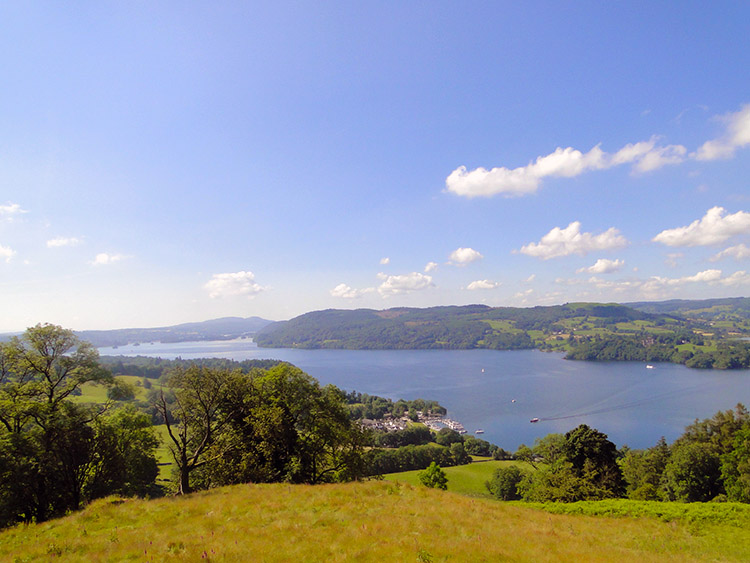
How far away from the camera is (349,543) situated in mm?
9883

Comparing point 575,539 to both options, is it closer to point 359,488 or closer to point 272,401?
point 359,488

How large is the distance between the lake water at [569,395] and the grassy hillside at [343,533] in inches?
3120

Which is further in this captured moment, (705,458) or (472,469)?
(472,469)

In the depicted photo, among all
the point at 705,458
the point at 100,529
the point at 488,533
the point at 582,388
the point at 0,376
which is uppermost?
the point at 0,376

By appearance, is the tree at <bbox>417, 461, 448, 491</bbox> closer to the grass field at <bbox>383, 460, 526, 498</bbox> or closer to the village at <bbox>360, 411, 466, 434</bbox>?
the grass field at <bbox>383, 460, 526, 498</bbox>

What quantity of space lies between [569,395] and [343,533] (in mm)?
139057

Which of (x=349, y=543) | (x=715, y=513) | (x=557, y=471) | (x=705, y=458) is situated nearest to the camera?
(x=349, y=543)

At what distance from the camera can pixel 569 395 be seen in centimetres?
12569

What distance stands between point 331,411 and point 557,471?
25020mm

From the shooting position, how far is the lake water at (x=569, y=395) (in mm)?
93438

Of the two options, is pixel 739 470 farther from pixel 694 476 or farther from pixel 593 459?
pixel 593 459

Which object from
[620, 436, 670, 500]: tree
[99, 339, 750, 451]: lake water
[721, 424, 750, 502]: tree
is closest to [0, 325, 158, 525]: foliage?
[721, 424, 750, 502]: tree

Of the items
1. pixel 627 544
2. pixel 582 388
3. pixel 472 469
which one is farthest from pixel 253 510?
pixel 582 388

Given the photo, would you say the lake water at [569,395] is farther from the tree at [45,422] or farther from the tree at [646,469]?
the tree at [45,422]
